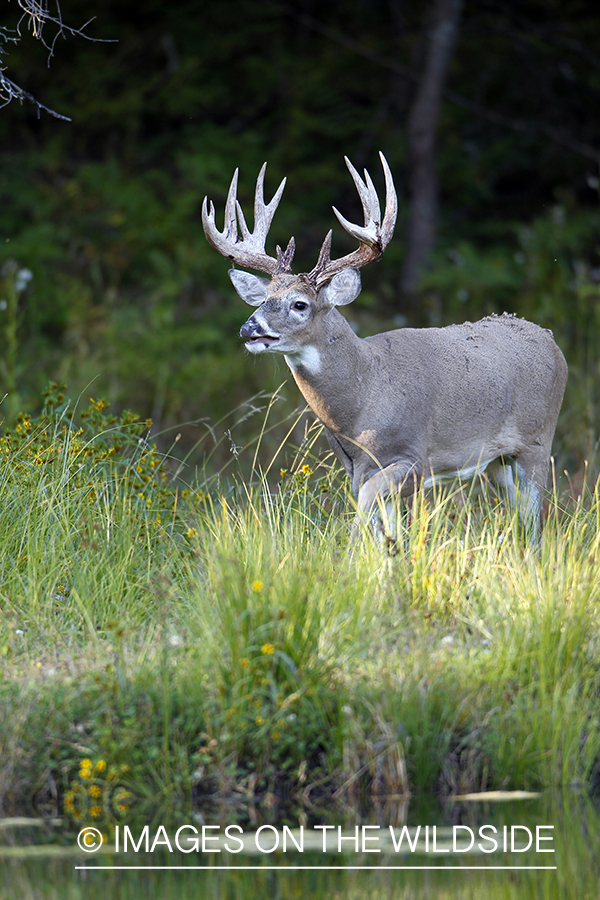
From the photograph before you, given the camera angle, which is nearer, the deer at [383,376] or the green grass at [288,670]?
the green grass at [288,670]

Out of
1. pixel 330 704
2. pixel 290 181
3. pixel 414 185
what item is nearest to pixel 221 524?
pixel 330 704

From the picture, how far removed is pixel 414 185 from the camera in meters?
15.1

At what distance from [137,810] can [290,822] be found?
559mm

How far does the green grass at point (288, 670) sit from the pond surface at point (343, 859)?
7.8 inches

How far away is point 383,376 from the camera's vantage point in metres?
7.04

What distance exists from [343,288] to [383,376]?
1.80ft

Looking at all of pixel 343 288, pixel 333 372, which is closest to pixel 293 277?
pixel 343 288

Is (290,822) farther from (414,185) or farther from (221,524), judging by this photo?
(414,185)

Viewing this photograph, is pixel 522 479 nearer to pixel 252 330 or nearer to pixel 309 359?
pixel 309 359

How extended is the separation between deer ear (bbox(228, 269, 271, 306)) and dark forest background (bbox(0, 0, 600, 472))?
6.25 meters

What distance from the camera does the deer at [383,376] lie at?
6.70m

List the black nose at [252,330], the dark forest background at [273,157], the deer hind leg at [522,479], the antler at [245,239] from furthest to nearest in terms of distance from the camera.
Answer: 1. the dark forest background at [273,157]
2. the deer hind leg at [522,479]
3. the antler at [245,239]
4. the black nose at [252,330]

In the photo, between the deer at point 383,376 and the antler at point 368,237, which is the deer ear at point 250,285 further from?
the antler at point 368,237

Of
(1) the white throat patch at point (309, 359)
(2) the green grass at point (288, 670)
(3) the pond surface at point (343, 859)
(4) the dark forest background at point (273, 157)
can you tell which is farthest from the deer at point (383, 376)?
(4) the dark forest background at point (273, 157)
